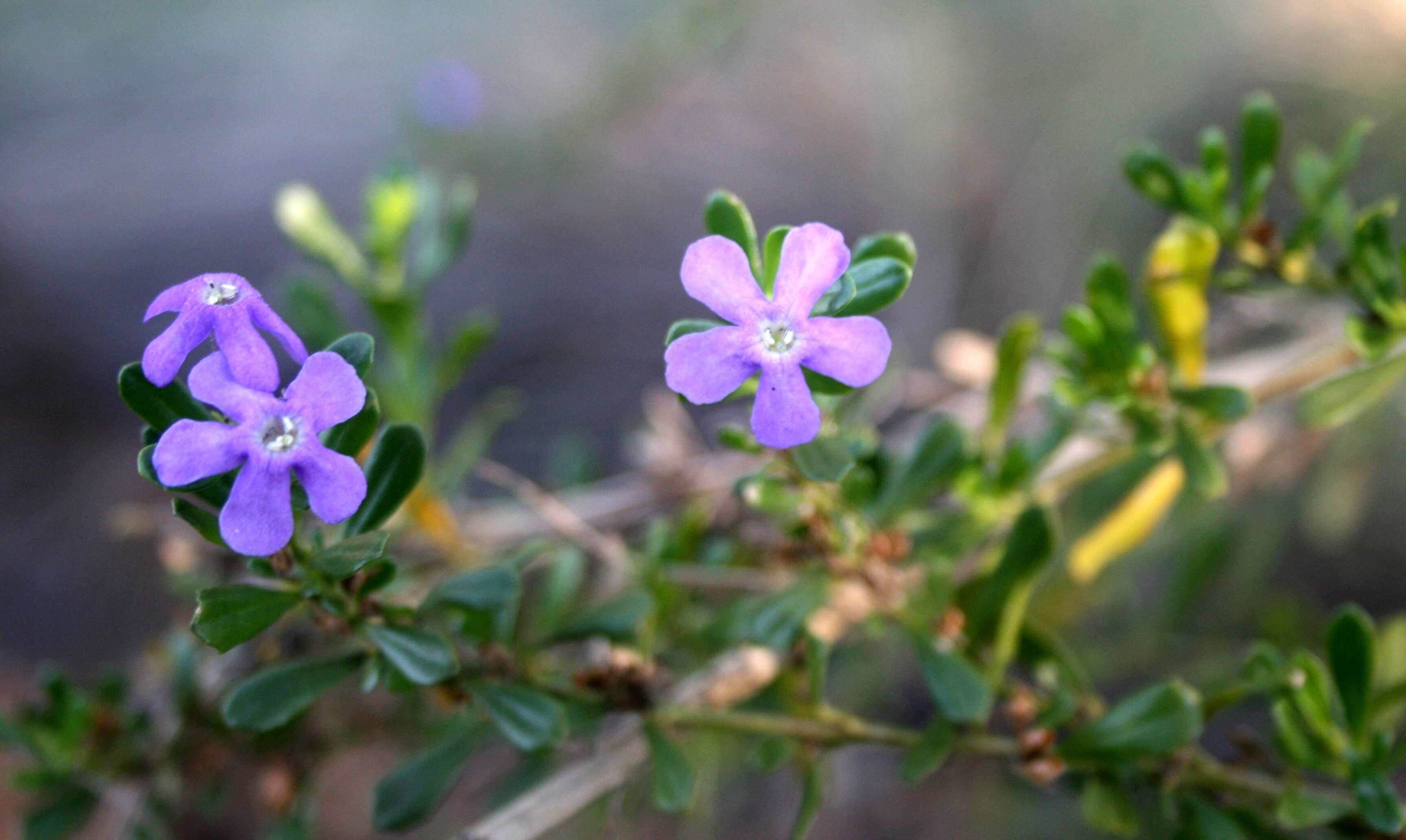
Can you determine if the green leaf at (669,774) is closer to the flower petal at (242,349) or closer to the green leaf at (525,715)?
the green leaf at (525,715)

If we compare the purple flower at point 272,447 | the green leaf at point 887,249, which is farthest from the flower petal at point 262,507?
the green leaf at point 887,249

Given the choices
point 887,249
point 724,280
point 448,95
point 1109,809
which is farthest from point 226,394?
point 448,95

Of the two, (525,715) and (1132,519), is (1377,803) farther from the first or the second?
(525,715)


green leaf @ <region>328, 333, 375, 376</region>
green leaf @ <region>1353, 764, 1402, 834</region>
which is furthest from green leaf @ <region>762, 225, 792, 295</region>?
green leaf @ <region>1353, 764, 1402, 834</region>

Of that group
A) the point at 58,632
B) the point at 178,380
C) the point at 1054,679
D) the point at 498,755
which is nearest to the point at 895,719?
the point at 498,755

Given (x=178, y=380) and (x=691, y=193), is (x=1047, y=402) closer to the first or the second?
(x=178, y=380)
